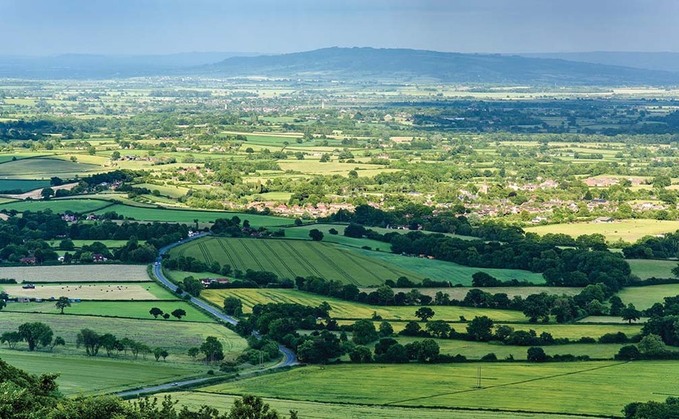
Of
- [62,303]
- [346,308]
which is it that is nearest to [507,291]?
[346,308]

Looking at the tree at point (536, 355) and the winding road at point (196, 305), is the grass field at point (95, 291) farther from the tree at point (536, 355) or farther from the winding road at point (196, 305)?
the tree at point (536, 355)

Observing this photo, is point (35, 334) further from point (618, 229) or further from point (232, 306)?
point (618, 229)

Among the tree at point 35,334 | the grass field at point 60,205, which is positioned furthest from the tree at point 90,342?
the grass field at point 60,205

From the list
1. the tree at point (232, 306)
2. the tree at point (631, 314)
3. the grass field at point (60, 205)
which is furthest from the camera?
the grass field at point (60, 205)

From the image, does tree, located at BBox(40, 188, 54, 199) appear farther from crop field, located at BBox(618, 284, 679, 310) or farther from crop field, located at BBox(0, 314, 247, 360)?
crop field, located at BBox(618, 284, 679, 310)

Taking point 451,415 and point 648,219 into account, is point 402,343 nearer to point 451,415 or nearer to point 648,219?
point 451,415

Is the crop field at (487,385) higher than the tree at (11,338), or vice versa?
the tree at (11,338)

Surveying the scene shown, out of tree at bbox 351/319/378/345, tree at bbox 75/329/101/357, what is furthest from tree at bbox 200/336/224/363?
tree at bbox 351/319/378/345

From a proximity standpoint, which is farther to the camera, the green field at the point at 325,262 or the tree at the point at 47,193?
the tree at the point at 47,193
